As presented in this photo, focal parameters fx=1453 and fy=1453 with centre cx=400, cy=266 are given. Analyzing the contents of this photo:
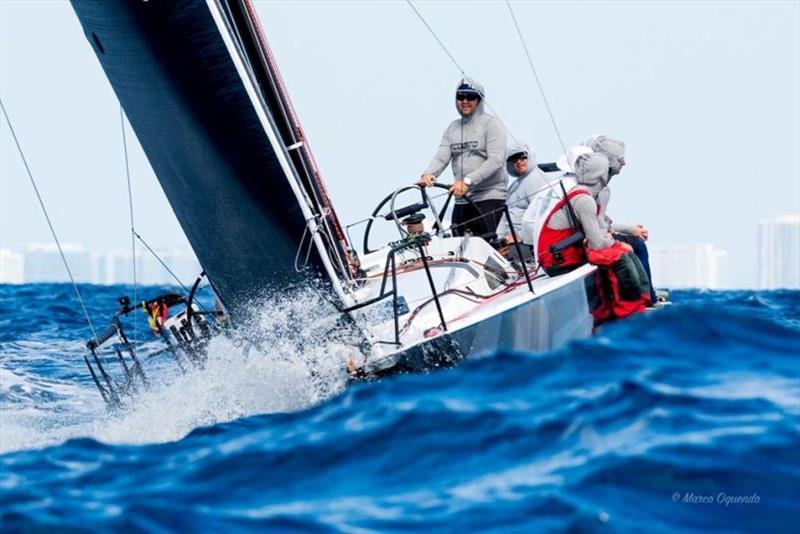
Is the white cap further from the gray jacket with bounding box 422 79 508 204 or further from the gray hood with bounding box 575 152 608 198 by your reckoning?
the gray jacket with bounding box 422 79 508 204

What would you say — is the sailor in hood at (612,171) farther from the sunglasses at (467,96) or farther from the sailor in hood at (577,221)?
the sunglasses at (467,96)

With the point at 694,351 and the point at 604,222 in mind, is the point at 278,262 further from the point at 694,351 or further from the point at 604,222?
the point at 694,351

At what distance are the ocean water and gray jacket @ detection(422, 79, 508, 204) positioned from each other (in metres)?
2.29

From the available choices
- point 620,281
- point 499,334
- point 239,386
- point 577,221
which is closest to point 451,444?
point 499,334

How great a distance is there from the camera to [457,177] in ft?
33.7

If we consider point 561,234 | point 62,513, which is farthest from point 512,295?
point 62,513

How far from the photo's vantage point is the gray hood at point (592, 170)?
8.38 m

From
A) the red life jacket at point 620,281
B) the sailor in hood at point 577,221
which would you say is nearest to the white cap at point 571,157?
the sailor in hood at point 577,221

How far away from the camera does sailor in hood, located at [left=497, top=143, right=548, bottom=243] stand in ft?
33.9

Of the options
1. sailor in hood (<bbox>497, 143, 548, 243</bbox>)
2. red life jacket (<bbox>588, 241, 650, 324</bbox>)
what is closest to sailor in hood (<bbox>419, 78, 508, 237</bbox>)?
sailor in hood (<bbox>497, 143, 548, 243</bbox>)

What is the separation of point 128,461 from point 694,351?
2.67m

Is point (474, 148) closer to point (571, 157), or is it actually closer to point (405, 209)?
point (405, 209)

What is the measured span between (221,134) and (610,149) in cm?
234

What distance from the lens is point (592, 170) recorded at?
838 centimetres
